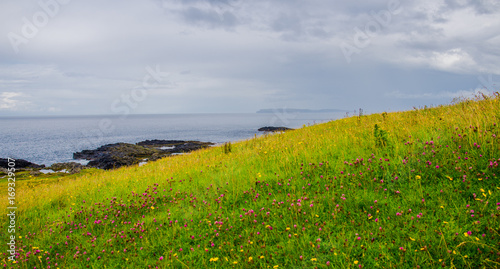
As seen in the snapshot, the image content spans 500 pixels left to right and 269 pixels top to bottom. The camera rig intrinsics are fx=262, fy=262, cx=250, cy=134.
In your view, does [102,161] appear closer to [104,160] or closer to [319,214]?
[104,160]

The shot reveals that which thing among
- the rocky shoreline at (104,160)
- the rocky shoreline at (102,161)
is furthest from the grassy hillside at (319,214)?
the rocky shoreline at (104,160)

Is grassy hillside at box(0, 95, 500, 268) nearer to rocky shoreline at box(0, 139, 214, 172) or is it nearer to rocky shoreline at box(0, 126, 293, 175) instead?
rocky shoreline at box(0, 126, 293, 175)

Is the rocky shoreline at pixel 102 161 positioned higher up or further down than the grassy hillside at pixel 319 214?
further down

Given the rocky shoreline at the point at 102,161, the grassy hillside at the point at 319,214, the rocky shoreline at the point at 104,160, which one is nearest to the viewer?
the grassy hillside at the point at 319,214

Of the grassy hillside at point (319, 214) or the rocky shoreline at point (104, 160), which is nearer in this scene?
the grassy hillside at point (319, 214)

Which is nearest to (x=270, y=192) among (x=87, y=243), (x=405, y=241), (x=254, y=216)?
(x=254, y=216)

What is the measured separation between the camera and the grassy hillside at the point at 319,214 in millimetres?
3857

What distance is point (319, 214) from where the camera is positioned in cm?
502

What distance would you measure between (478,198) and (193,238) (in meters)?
5.02

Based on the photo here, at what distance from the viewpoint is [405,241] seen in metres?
3.90

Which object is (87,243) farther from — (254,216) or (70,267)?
(254,216)

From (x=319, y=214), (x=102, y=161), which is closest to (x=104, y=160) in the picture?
(x=102, y=161)

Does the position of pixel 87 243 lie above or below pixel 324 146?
below

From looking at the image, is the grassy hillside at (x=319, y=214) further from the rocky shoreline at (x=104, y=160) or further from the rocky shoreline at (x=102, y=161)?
the rocky shoreline at (x=104, y=160)
